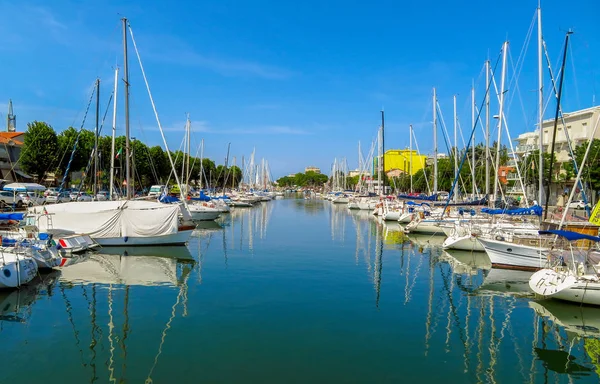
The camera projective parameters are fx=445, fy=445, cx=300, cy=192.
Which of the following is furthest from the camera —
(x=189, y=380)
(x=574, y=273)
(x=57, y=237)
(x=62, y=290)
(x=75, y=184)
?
(x=75, y=184)

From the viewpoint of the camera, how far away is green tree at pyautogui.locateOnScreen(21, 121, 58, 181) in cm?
5825

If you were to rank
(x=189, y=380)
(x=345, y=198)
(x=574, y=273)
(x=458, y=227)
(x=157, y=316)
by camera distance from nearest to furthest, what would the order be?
(x=189, y=380) → (x=157, y=316) → (x=574, y=273) → (x=458, y=227) → (x=345, y=198)

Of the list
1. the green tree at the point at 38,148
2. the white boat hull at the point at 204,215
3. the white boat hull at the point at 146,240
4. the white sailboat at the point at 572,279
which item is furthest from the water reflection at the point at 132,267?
the green tree at the point at 38,148

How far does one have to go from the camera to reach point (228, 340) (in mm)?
13500

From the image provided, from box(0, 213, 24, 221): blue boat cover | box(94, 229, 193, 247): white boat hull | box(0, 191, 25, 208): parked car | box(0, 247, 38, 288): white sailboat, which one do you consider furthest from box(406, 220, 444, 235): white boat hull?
box(0, 191, 25, 208): parked car

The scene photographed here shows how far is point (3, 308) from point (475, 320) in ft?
56.4

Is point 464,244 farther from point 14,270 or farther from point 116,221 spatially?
point 14,270

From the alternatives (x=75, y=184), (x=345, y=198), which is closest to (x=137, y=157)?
(x=75, y=184)

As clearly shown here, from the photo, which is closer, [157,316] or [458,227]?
[157,316]

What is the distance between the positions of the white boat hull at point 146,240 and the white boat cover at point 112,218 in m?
0.27

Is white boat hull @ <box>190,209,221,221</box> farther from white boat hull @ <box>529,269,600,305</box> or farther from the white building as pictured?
the white building

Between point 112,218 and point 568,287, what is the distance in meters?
25.7

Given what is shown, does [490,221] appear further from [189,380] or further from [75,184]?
[75,184]

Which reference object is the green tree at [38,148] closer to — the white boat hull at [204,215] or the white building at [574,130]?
the white boat hull at [204,215]
